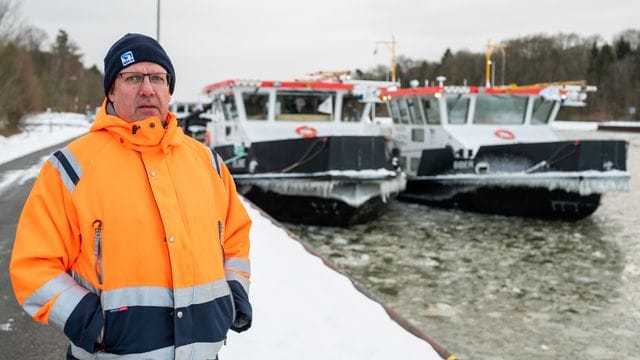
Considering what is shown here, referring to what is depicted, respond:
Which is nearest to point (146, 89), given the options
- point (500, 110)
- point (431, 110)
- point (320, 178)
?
point (320, 178)

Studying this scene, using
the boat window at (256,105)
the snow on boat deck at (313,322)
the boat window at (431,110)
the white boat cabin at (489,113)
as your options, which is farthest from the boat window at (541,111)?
the snow on boat deck at (313,322)

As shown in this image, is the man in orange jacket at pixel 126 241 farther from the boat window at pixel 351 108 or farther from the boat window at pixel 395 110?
the boat window at pixel 395 110

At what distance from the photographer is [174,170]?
191 centimetres

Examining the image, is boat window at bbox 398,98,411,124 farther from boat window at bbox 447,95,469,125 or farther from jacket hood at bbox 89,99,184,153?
jacket hood at bbox 89,99,184,153

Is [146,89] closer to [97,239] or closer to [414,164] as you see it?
[97,239]

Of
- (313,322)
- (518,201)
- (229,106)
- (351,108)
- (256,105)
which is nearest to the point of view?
(313,322)

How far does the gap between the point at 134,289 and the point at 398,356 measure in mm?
2390

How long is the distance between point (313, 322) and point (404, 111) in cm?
1179

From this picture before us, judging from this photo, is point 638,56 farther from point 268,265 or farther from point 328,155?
point 268,265

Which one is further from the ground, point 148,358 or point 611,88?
point 611,88

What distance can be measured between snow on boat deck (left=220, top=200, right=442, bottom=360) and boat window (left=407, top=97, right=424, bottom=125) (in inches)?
368

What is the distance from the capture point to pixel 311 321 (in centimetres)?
432

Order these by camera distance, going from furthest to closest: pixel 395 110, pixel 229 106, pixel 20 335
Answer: pixel 395 110 < pixel 229 106 < pixel 20 335

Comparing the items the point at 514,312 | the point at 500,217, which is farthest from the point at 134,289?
the point at 500,217
